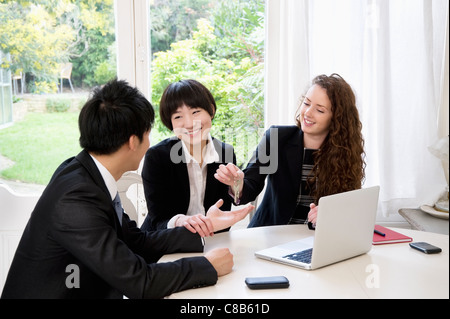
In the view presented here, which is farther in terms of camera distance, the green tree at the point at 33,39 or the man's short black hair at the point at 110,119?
the green tree at the point at 33,39

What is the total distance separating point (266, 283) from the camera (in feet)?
4.63

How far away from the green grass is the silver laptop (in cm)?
177

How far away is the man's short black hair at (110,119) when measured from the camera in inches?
60.5

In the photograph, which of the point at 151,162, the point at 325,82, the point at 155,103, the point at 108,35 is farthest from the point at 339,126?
the point at 108,35

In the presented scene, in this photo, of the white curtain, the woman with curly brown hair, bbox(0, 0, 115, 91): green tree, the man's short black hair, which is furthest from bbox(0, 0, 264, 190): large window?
the man's short black hair

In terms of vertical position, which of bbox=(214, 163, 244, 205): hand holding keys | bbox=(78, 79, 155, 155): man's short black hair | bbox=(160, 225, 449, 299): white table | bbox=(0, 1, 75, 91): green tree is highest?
bbox=(0, 1, 75, 91): green tree

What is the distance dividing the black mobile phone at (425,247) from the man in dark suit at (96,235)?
2.13 feet

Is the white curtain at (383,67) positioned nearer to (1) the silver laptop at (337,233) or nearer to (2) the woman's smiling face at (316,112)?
(2) the woman's smiling face at (316,112)

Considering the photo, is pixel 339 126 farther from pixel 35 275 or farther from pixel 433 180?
pixel 35 275

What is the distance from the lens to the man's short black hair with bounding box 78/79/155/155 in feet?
5.04

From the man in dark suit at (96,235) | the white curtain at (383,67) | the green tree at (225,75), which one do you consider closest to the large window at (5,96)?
the green tree at (225,75)

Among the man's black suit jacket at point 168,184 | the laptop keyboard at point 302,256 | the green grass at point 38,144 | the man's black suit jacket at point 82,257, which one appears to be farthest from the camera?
the green grass at point 38,144

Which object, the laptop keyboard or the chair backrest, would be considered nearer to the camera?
the laptop keyboard

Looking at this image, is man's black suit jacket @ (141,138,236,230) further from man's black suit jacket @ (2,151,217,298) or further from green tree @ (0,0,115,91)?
green tree @ (0,0,115,91)
